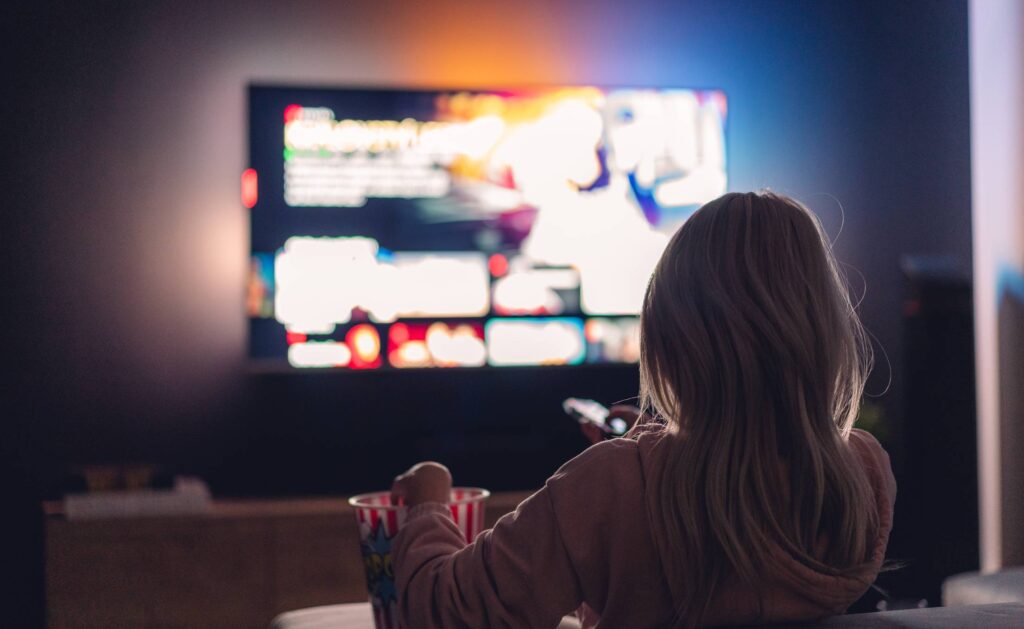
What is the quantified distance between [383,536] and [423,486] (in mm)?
61

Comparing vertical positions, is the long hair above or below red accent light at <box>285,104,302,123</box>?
below

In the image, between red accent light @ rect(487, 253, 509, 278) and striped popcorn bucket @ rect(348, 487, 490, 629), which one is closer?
striped popcorn bucket @ rect(348, 487, 490, 629)

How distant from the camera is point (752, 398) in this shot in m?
0.94

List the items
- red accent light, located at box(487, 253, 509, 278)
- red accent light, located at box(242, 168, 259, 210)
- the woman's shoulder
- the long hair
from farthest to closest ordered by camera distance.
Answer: red accent light, located at box(487, 253, 509, 278)
red accent light, located at box(242, 168, 259, 210)
the woman's shoulder
the long hair

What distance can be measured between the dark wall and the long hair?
89.4 inches

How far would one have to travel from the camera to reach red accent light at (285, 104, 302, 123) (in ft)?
10.3

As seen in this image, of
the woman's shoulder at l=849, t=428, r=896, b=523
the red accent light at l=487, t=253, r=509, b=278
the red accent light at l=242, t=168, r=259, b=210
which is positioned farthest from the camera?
Result: the red accent light at l=487, t=253, r=509, b=278

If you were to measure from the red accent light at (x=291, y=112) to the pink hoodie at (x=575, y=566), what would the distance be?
238 cm

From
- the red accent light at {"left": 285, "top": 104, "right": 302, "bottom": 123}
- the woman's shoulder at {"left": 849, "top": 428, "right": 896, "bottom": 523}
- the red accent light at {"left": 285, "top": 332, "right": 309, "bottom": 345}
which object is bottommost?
the woman's shoulder at {"left": 849, "top": 428, "right": 896, "bottom": 523}

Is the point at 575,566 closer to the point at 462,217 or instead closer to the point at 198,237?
the point at 462,217

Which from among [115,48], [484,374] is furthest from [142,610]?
[115,48]

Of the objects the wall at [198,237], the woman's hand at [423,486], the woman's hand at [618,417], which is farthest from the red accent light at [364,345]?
the woman's hand at [423,486]

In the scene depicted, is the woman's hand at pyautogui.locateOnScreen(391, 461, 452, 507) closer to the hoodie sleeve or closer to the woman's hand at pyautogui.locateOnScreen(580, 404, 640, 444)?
→ the hoodie sleeve

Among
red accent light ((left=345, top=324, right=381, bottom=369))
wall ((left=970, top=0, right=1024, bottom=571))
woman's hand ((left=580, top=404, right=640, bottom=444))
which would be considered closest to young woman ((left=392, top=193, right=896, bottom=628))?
woman's hand ((left=580, top=404, right=640, bottom=444))
